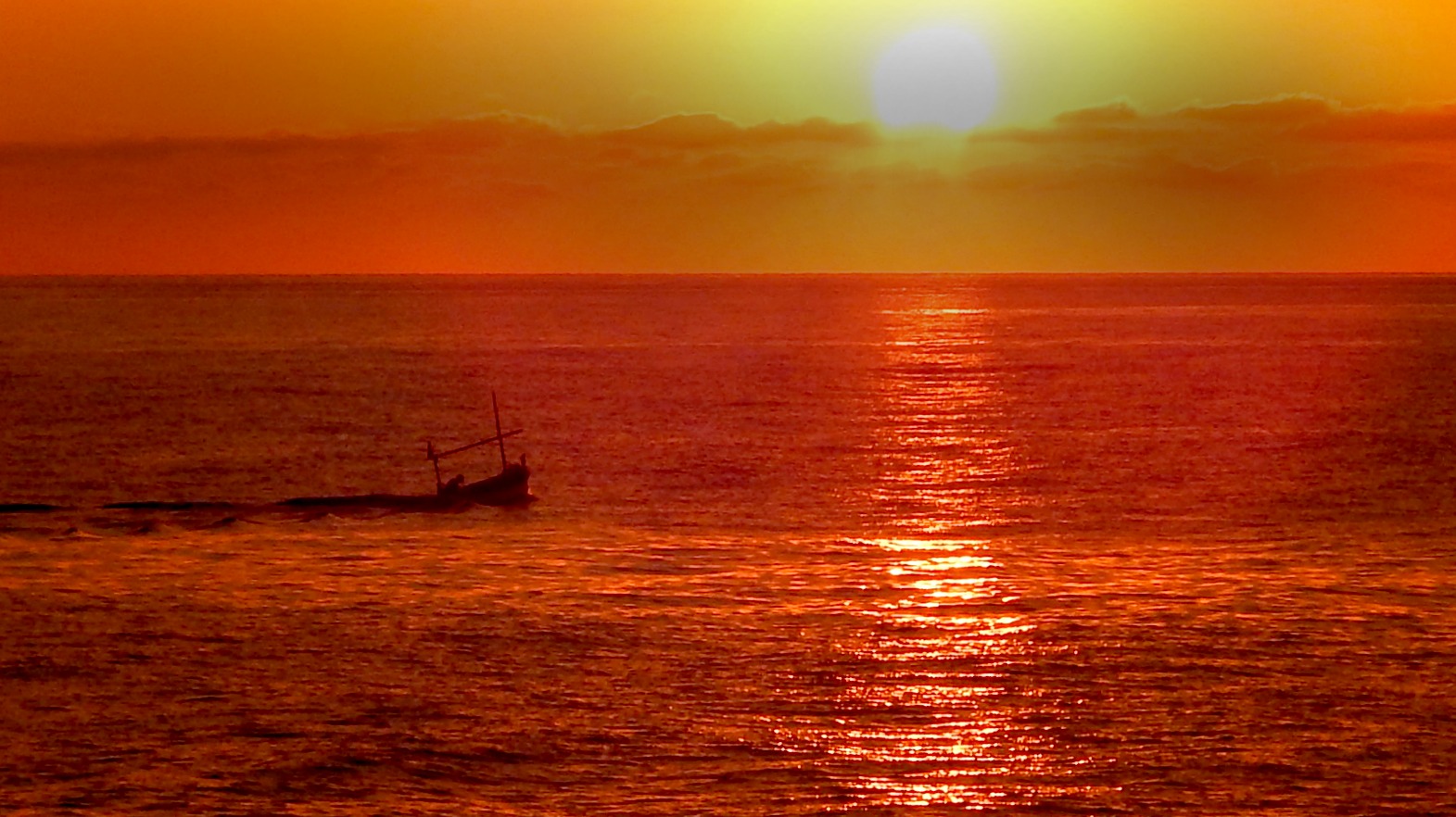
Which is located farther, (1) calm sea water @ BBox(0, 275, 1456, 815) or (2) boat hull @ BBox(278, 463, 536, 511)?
(2) boat hull @ BBox(278, 463, 536, 511)

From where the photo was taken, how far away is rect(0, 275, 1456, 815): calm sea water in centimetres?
3084

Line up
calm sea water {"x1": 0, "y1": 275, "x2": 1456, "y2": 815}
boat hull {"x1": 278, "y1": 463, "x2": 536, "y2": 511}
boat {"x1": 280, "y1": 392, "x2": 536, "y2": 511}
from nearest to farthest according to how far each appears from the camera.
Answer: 1. calm sea water {"x1": 0, "y1": 275, "x2": 1456, "y2": 815}
2. boat hull {"x1": 278, "y1": 463, "x2": 536, "y2": 511}
3. boat {"x1": 280, "y1": 392, "x2": 536, "y2": 511}

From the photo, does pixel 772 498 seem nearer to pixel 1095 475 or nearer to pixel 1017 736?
pixel 1095 475

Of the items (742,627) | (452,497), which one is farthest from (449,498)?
(742,627)

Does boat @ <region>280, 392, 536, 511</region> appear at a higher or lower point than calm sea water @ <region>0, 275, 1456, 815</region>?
higher

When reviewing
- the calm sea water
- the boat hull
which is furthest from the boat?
the calm sea water

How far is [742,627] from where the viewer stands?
4125cm

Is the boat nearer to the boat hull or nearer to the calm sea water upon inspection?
the boat hull

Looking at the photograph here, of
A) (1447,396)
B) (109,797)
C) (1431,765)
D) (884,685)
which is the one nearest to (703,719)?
(884,685)

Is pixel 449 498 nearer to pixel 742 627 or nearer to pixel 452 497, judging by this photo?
pixel 452 497

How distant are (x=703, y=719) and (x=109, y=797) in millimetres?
10836

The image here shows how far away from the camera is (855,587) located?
153ft

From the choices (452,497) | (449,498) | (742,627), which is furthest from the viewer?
(452,497)

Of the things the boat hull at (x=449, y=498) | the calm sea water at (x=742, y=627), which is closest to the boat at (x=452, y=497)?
the boat hull at (x=449, y=498)
